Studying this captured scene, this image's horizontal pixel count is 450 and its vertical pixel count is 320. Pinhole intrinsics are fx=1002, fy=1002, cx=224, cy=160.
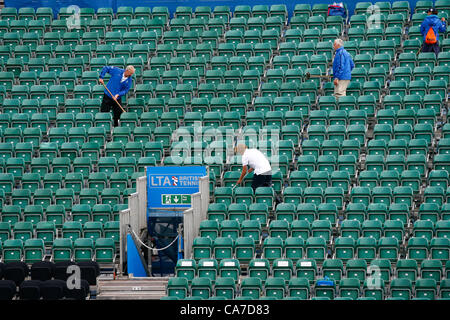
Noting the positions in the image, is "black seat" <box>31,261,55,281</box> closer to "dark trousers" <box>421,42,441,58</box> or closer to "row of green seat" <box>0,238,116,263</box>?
"row of green seat" <box>0,238,116,263</box>

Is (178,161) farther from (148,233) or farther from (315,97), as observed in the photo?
(315,97)

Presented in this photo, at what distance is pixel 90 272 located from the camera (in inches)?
613

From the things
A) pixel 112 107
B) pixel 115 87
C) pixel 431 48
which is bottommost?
pixel 112 107

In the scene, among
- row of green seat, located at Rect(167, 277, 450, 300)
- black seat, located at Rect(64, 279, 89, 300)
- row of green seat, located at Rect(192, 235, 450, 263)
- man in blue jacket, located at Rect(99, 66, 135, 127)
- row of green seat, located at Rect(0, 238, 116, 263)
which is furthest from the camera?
man in blue jacket, located at Rect(99, 66, 135, 127)

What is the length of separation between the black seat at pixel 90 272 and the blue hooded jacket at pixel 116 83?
15.9 feet

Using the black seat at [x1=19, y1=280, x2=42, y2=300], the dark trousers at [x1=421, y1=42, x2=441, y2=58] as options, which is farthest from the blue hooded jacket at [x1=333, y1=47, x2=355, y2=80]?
the black seat at [x1=19, y1=280, x2=42, y2=300]

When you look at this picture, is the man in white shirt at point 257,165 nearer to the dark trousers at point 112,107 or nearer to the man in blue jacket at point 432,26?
the dark trousers at point 112,107

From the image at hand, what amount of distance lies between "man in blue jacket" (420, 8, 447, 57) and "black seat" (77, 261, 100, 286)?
859cm

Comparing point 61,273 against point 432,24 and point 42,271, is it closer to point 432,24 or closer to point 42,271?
point 42,271

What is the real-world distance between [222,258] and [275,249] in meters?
0.86

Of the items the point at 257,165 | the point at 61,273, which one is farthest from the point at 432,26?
the point at 61,273

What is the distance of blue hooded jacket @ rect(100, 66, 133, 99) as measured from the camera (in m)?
19.5

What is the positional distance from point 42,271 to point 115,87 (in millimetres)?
5203

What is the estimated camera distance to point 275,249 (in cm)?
1574
